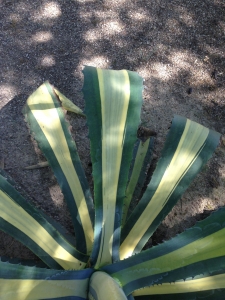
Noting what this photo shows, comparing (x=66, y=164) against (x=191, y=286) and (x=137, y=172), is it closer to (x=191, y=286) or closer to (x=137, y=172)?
(x=137, y=172)

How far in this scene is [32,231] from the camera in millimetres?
1144

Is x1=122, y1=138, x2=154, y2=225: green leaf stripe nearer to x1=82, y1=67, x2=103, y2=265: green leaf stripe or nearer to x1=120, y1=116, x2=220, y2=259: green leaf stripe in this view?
x1=120, y1=116, x2=220, y2=259: green leaf stripe

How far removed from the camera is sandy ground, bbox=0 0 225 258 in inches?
67.4

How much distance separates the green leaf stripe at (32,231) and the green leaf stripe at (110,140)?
0.38ft

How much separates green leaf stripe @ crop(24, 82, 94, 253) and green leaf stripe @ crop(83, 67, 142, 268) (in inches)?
5.6

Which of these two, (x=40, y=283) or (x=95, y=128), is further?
(x=95, y=128)

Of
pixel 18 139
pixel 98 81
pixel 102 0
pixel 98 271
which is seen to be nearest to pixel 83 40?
pixel 102 0

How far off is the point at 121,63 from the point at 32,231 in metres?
1.22

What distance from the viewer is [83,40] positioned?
206 centimetres

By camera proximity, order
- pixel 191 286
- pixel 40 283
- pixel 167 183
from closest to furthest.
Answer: pixel 40 283, pixel 191 286, pixel 167 183

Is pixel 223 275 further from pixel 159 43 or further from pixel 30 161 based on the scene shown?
pixel 159 43

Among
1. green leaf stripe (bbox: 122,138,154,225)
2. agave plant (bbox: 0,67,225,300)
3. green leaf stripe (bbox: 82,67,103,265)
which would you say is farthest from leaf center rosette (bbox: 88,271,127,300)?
green leaf stripe (bbox: 122,138,154,225)

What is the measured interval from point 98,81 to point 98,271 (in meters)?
0.62

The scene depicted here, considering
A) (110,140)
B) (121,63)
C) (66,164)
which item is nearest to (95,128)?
(110,140)
